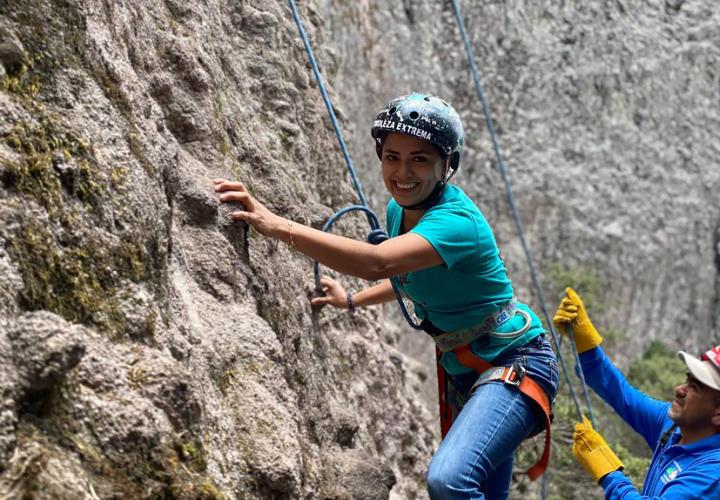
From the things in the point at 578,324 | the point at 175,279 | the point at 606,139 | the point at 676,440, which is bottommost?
the point at 676,440

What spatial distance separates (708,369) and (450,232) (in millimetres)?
1137

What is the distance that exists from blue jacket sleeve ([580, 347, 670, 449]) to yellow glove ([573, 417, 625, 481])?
1.05 ft

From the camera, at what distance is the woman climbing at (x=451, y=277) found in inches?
132

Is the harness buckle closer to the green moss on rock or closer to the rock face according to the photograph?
the rock face

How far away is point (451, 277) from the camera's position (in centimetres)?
353

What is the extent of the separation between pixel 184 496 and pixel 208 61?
7.60ft

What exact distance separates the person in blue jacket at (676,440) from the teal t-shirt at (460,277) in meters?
0.59

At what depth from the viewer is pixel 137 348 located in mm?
2748

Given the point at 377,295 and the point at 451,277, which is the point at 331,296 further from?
the point at 451,277

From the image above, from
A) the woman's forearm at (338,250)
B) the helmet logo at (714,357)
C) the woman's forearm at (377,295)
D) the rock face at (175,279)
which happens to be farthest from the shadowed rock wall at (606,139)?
the woman's forearm at (338,250)

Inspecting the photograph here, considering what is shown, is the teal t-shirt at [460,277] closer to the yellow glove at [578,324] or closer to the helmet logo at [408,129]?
the helmet logo at [408,129]

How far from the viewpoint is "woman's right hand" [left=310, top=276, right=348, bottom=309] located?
4.58m

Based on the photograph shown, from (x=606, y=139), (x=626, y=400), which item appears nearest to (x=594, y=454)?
(x=626, y=400)

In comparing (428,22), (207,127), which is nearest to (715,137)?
(428,22)
